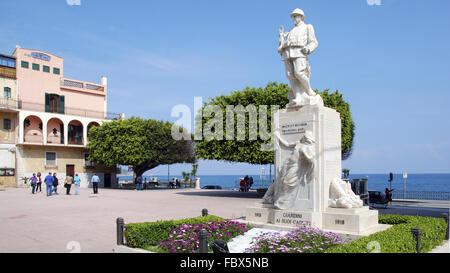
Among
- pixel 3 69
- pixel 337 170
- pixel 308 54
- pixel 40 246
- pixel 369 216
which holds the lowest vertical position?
pixel 40 246

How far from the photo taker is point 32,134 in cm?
3853

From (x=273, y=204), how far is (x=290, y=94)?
333 cm

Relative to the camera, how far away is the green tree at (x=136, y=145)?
3772 centimetres

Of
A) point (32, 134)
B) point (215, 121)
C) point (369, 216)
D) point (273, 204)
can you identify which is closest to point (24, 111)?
point (32, 134)

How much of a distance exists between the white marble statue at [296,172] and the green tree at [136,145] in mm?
29377

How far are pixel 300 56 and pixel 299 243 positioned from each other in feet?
17.2

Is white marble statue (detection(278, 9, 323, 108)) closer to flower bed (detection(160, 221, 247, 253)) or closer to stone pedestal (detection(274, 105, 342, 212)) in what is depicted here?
stone pedestal (detection(274, 105, 342, 212))

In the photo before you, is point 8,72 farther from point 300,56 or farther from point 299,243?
point 299,243

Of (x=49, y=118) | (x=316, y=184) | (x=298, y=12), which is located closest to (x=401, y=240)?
(x=316, y=184)

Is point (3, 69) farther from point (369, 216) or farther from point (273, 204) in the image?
point (369, 216)

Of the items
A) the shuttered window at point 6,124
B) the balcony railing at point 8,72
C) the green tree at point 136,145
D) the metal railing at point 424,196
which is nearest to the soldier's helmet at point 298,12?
the metal railing at point 424,196

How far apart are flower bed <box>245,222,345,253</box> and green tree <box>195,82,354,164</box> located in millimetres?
16688

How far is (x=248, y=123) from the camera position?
26266 mm

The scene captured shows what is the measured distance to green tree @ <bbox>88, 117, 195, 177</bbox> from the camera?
1485 inches
